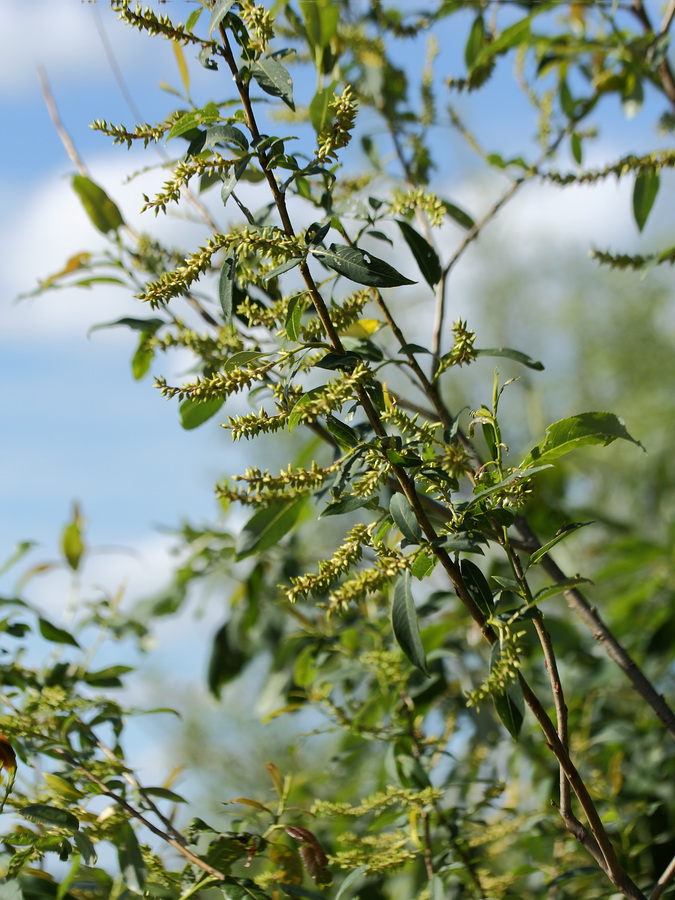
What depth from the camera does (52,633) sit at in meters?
0.63

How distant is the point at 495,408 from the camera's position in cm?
39

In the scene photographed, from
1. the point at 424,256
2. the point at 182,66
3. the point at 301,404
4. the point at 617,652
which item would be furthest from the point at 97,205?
the point at 617,652

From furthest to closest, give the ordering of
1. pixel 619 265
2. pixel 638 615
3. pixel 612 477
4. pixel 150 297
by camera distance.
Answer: pixel 612 477 → pixel 638 615 → pixel 619 265 → pixel 150 297

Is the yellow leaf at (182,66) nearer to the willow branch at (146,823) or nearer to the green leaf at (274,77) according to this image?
the green leaf at (274,77)

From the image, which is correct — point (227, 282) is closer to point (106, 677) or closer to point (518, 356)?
point (518, 356)

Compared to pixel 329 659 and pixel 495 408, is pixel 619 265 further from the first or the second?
pixel 329 659

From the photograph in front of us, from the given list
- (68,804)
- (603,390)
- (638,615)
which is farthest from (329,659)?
(603,390)

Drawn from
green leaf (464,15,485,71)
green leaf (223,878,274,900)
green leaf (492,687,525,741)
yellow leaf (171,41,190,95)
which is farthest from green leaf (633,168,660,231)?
green leaf (223,878,274,900)

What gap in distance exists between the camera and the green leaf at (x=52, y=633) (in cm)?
62

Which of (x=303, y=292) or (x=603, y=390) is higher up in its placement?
(x=603, y=390)

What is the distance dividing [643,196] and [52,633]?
577 mm

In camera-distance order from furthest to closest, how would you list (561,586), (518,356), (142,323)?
(142,323), (518,356), (561,586)

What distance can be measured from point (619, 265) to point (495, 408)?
0.30 metres

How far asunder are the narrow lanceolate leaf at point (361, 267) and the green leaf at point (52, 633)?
1.24 ft
